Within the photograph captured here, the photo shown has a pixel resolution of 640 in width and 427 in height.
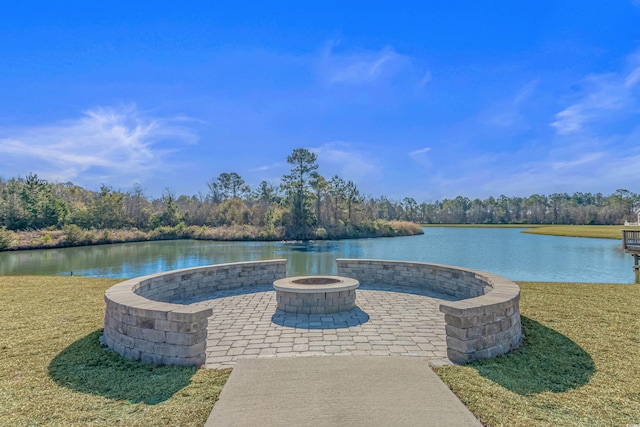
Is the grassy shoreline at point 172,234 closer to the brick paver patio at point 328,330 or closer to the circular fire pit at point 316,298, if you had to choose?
the brick paver patio at point 328,330

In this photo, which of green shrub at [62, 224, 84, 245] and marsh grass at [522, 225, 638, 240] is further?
marsh grass at [522, 225, 638, 240]

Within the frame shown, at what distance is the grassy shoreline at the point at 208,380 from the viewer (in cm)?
239

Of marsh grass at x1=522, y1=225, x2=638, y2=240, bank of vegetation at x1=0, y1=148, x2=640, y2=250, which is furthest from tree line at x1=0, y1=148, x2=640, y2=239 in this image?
marsh grass at x1=522, y1=225, x2=638, y2=240

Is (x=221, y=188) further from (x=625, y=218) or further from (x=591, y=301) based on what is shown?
(x=625, y=218)

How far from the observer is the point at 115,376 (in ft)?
10.1

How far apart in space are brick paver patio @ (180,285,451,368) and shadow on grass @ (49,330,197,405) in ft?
1.45

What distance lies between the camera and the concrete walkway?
7.39 ft

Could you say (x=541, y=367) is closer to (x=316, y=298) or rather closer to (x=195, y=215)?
(x=316, y=298)

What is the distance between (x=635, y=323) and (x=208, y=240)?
Answer: 1354 inches

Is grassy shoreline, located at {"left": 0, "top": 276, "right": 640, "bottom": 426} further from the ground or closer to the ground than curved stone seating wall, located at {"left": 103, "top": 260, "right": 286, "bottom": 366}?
closer to the ground

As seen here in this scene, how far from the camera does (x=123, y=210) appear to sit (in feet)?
133

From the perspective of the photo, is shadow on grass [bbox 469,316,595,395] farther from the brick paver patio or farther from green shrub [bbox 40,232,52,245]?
green shrub [bbox 40,232,52,245]

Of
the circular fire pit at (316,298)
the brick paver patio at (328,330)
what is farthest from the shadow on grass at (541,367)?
the circular fire pit at (316,298)

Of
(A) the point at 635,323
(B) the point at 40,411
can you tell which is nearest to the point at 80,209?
(B) the point at 40,411
